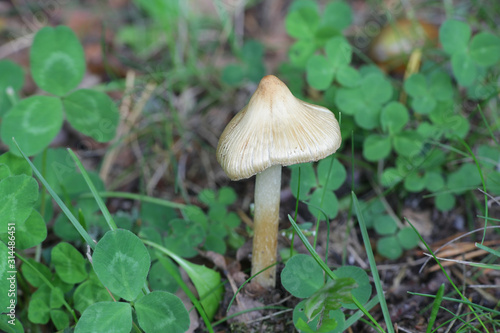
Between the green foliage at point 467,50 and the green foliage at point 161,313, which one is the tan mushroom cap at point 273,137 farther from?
the green foliage at point 467,50

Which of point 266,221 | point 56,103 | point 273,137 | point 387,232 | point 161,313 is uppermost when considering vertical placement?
point 273,137

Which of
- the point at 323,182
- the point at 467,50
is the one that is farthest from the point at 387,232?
the point at 467,50

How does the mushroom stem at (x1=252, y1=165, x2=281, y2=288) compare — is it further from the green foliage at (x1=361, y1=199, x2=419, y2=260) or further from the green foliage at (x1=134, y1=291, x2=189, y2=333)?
the green foliage at (x1=361, y1=199, x2=419, y2=260)

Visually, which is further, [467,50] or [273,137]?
[467,50]

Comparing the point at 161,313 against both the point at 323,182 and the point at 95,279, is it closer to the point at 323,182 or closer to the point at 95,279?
the point at 95,279

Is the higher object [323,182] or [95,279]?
[323,182]

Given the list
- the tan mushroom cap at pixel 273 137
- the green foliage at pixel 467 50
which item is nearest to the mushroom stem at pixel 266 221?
the tan mushroom cap at pixel 273 137
